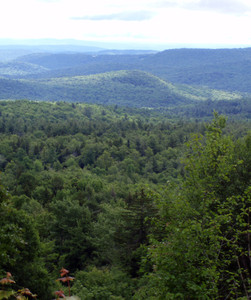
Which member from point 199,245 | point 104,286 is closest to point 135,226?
point 104,286

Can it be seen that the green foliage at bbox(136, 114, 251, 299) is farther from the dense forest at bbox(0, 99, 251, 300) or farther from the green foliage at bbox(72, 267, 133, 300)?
the green foliage at bbox(72, 267, 133, 300)

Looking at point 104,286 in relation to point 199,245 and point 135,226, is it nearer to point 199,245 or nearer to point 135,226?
point 135,226

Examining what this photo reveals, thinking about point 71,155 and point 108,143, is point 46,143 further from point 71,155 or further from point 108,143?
point 108,143

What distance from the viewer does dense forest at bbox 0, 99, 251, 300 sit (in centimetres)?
1041

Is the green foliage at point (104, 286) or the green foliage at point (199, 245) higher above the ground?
the green foliage at point (199, 245)

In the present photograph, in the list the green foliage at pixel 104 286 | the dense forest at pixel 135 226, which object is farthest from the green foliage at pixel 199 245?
the green foliage at pixel 104 286

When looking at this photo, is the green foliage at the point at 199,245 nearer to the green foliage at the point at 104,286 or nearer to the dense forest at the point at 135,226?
the dense forest at the point at 135,226

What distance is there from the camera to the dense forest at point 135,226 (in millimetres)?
10414

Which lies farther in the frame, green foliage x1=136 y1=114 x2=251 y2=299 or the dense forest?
the dense forest

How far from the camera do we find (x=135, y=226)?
27.2 metres

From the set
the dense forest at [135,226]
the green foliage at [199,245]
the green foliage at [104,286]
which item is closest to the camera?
the green foliage at [199,245]

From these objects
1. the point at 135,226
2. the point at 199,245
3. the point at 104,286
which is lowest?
the point at 104,286

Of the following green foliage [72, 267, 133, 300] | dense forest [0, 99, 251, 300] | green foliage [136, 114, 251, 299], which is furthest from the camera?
green foliage [72, 267, 133, 300]

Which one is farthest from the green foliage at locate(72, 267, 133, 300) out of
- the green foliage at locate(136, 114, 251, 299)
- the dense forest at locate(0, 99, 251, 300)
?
the green foliage at locate(136, 114, 251, 299)
